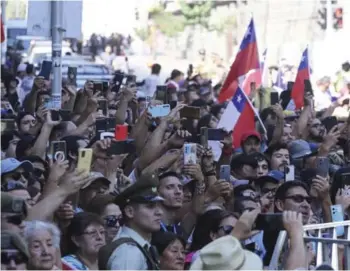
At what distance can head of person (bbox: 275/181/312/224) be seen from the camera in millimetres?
9602

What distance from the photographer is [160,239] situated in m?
8.21

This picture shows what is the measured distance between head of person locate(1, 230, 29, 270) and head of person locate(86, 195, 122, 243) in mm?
1794

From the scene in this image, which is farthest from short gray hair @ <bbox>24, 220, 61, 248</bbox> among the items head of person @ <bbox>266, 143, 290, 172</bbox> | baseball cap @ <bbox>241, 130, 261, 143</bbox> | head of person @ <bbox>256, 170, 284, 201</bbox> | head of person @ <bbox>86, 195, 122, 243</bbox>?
baseball cap @ <bbox>241, 130, 261, 143</bbox>

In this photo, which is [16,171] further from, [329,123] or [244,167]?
[329,123]

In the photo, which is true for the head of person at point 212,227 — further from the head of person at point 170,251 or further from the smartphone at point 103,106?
the smartphone at point 103,106

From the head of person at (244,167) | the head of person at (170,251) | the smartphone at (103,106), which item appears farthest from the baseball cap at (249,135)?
the head of person at (170,251)

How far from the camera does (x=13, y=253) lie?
22.1ft

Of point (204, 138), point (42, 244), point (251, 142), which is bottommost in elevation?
point (42, 244)

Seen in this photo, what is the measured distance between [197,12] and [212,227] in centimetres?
5017

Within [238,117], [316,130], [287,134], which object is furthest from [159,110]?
[316,130]

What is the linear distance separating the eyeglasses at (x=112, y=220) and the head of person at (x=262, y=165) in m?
3.17

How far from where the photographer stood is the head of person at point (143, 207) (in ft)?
27.4

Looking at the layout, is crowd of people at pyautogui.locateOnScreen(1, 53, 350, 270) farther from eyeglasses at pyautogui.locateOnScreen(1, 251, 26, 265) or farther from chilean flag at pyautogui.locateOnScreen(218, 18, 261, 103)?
chilean flag at pyautogui.locateOnScreen(218, 18, 261, 103)

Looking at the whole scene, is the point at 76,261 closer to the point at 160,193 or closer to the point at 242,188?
the point at 160,193
